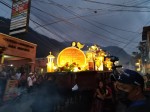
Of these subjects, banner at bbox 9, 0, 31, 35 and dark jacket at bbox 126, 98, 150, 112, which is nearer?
dark jacket at bbox 126, 98, 150, 112

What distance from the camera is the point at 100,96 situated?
8.80 metres

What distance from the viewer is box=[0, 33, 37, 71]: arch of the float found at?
24314 mm

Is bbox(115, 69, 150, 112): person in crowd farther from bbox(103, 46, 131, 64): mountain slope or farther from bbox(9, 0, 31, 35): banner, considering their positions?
bbox(103, 46, 131, 64): mountain slope

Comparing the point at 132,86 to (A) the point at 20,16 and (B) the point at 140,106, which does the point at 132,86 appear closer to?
(B) the point at 140,106

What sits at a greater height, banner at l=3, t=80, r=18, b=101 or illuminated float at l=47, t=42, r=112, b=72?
illuminated float at l=47, t=42, r=112, b=72

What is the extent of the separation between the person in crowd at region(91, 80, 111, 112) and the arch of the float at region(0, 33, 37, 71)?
15920 mm

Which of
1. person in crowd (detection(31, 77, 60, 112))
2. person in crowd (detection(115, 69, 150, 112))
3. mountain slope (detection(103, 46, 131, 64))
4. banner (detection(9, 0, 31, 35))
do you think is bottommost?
person in crowd (detection(31, 77, 60, 112))

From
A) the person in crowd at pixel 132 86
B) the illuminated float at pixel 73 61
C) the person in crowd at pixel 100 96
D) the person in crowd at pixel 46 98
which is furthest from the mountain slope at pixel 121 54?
the person in crowd at pixel 132 86

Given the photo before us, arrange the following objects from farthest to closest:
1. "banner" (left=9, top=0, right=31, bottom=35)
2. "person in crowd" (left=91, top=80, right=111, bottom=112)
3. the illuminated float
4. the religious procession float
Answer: "banner" (left=9, top=0, right=31, bottom=35) < the illuminated float < the religious procession float < "person in crowd" (left=91, top=80, right=111, bottom=112)

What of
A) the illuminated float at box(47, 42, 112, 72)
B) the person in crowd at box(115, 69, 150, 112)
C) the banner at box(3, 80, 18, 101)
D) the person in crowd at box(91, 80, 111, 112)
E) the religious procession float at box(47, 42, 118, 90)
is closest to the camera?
the person in crowd at box(115, 69, 150, 112)

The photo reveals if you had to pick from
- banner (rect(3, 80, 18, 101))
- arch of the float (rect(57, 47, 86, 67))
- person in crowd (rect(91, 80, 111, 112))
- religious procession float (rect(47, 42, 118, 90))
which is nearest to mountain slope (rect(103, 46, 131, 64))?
banner (rect(3, 80, 18, 101))

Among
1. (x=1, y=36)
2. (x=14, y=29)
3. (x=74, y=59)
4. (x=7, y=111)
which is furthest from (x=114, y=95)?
(x=1, y=36)

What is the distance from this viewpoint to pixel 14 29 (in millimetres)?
11219

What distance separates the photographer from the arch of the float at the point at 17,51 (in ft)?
79.8
